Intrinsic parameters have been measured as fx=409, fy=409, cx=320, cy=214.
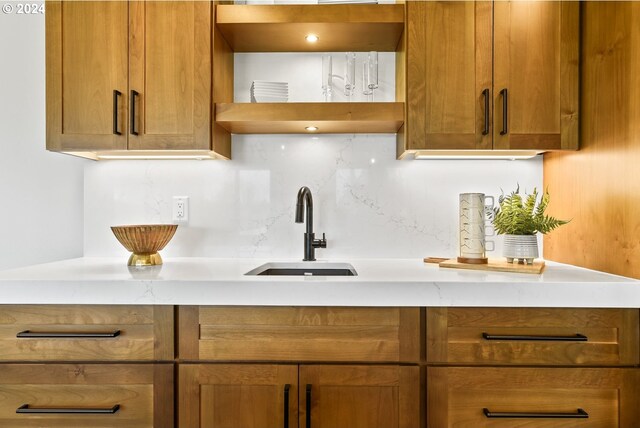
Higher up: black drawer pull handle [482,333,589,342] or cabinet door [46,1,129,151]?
cabinet door [46,1,129,151]

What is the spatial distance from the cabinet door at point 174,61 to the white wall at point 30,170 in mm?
676

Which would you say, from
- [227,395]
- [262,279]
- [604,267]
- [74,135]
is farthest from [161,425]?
[604,267]

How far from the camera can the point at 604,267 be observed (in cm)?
144

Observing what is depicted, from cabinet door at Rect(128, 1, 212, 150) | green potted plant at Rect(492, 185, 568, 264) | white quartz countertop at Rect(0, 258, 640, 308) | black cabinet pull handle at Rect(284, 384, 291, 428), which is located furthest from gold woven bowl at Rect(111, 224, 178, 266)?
green potted plant at Rect(492, 185, 568, 264)

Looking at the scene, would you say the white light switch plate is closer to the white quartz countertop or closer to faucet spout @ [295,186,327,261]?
faucet spout @ [295,186,327,261]

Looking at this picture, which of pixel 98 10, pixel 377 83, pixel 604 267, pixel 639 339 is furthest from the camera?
pixel 377 83

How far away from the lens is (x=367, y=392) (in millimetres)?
1228

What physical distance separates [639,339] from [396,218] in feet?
3.20

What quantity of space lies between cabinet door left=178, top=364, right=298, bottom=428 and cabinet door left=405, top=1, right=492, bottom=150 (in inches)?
37.9

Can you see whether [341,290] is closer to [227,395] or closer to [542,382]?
[227,395]

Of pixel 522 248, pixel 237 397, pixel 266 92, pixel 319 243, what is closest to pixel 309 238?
pixel 319 243

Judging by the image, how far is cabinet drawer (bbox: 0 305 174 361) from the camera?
124 centimetres

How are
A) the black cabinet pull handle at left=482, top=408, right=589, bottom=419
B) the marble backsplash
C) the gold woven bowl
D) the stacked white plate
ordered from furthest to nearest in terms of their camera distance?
the marble backsplash < the stacked white plate < the gold woven bowl < the black cabinet pull handle at left=482, top=408, right=589, bottom=419

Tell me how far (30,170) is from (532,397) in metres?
2.31
